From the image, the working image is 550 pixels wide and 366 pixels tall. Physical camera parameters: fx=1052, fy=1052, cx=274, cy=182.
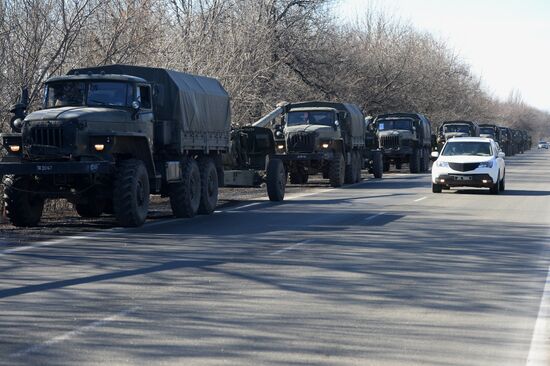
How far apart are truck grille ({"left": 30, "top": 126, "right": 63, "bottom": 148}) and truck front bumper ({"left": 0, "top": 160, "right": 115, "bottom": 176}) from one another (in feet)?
1.46

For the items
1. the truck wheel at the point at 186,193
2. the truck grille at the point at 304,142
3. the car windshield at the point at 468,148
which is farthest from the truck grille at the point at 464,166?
the truck wheel at the point at 186,193

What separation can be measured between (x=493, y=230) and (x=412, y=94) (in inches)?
1934

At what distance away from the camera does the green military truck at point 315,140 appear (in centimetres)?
3181

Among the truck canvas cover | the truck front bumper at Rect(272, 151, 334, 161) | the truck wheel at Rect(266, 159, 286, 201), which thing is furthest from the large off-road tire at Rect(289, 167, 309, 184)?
the truck canvas cover

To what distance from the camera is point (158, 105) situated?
20047 mm

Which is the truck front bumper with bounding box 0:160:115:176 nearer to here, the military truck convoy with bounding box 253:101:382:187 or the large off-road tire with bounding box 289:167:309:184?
the military truck convoy with bounding box 253:101:382:187

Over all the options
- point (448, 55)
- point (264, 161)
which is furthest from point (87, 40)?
point (448, 55)

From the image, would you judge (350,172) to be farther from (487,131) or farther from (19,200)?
(487,131)

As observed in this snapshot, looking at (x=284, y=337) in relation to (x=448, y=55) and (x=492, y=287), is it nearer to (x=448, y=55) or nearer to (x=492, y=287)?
(x=492, y=287)

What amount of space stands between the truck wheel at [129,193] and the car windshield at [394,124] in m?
28.5

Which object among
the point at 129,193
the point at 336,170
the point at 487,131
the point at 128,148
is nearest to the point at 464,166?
the point at 336,170

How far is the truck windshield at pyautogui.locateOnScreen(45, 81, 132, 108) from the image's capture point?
724 inches

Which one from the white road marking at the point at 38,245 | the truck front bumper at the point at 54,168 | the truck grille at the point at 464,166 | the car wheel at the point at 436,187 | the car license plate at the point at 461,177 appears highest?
the truck front bumper at the point at 54,168

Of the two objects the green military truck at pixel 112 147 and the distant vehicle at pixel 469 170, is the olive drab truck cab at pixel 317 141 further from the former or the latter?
the green military truck at pixel 112 147
